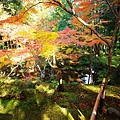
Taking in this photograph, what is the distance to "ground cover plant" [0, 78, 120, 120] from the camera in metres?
5.89

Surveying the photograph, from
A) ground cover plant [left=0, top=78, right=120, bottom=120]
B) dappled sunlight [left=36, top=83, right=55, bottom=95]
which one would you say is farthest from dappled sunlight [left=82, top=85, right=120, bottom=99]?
dappled sunlight [left=36, top=83, right=55, bottom=95]

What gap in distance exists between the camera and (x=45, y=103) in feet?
21.7

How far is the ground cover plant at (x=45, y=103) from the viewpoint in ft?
19.3

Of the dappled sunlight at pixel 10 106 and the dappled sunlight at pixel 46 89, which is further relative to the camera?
the dappled sunlight at pixel 46 89

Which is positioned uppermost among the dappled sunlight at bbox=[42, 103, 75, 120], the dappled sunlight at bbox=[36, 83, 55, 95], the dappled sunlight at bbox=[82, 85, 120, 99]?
the dappled sunlight at bbox=[36, 83, 55, 95]

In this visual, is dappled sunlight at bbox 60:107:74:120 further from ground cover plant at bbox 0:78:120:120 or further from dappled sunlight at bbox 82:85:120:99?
dappled sunlight at bbox 82:85:120:99

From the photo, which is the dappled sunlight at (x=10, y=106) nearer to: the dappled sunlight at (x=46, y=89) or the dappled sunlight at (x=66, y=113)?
the dappled sunlight at (x=46, y=89)

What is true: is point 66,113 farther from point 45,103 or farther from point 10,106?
point 10,106

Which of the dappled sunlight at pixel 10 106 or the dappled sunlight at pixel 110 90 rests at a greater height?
the dappled sunlight at pixel 110 90

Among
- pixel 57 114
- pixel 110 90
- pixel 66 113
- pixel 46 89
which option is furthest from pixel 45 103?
pixel 110 90

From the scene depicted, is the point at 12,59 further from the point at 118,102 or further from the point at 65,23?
the point at 65,23

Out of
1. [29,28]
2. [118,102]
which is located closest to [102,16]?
[29,28]

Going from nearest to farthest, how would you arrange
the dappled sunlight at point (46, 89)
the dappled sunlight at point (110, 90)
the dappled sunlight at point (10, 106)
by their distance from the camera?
the dappled sunlight at point (10, 106)
the dappled sunlight at point (46, 89)
the dappled sunlight at point (110, 90)

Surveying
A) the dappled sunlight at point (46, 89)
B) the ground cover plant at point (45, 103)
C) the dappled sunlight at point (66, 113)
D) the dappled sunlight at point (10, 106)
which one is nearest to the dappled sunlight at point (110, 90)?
the ground cover plant at point (45, 103)
